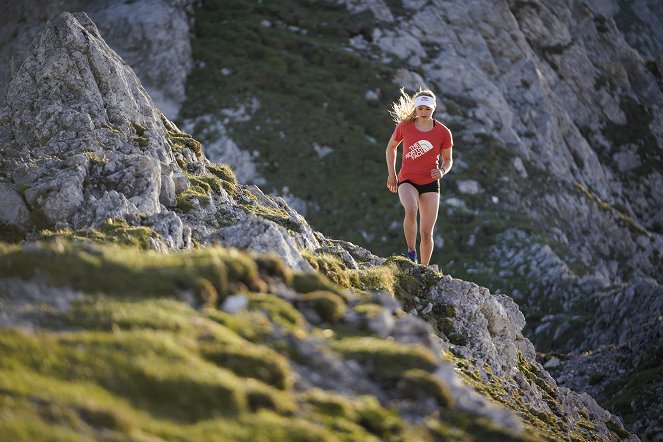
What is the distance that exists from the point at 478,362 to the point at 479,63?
4549cm

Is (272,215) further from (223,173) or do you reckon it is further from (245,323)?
(245,323)

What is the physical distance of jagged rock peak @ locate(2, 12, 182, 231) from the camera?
15102 millimetres

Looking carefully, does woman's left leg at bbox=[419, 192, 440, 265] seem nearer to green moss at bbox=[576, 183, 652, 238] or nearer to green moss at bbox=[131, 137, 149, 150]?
green moss at bbox=[131, 137, 149, 150]

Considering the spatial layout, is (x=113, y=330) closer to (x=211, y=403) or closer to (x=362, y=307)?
(x=211, y=403)

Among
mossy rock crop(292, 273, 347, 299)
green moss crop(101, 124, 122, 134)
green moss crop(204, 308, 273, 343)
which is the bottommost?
green moss crop(101, 124, 122, 134)

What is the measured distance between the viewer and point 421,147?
18766 mm

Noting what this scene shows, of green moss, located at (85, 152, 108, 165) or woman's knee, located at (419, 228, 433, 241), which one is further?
woman's knee, located at (419, 228, 433, 241)

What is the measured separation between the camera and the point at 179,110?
2000 inches

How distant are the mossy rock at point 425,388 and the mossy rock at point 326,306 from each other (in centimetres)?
154

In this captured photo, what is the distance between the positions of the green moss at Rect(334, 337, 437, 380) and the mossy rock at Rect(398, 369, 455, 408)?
0.45 feet

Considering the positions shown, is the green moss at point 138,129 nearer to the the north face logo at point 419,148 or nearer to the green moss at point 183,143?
the green moss at point 183,143

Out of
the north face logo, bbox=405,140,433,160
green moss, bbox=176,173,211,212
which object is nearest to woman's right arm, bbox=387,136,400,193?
the north face logo, bbox=405,140,433,160

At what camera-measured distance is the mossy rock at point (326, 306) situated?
9.55 metres

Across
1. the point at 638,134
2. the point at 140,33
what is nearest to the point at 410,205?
the point at 140,33
